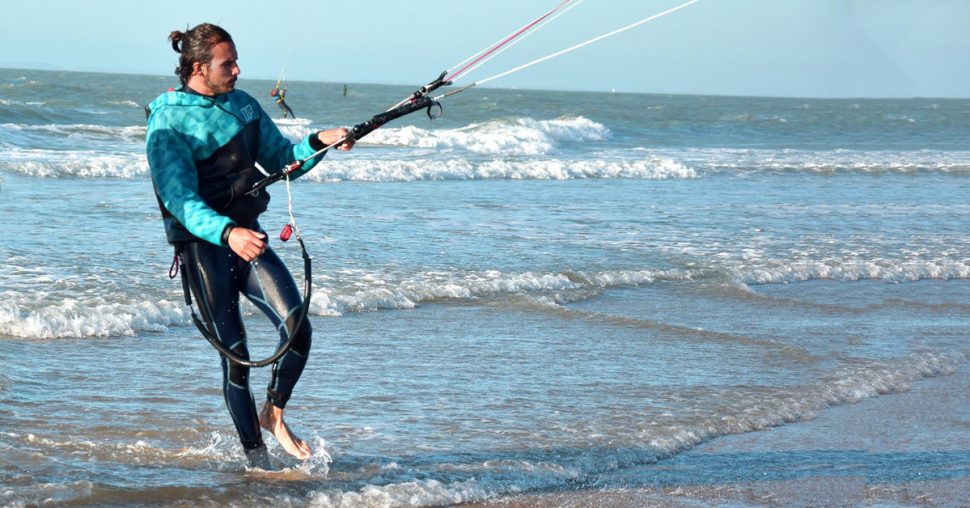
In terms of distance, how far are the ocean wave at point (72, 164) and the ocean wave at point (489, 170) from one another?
305cm

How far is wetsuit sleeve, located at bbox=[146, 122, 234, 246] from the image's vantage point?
3.86 m

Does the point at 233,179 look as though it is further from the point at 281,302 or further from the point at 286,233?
the point at 281,302

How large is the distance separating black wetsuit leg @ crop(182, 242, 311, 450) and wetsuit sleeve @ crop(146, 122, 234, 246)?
0.88 ft

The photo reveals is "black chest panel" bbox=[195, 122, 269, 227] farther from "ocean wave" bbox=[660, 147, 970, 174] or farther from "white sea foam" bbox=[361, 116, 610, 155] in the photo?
"white sea foam" bbox=[361, 116, 610, 155]

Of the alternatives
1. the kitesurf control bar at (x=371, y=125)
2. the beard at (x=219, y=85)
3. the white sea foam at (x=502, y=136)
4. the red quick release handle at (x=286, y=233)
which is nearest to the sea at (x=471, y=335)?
the red quick release handle at (x=286, y=233)

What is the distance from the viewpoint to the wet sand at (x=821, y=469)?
178 inches

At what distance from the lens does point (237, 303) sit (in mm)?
4324

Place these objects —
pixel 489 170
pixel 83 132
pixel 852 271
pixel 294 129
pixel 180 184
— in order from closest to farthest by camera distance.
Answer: pixel 180 184 < pixel 852 271 < pixel 489 170 < pixel 83 132 < pixel 294 129

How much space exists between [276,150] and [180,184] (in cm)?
54

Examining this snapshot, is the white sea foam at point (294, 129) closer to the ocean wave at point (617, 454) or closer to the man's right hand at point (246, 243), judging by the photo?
the ocean wave at point (617, 454)

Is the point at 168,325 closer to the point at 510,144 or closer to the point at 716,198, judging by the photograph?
the point at 716,198

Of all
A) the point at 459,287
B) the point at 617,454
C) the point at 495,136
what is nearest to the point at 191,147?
the point at 617,454

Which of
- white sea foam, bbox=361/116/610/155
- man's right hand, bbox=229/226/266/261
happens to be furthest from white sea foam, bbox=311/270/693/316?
white sea foam, bbox=361/116/610/155

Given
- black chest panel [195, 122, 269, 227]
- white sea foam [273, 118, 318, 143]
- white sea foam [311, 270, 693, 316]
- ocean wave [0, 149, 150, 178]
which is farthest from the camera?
white sea foam [273, 118, 318, 143]
